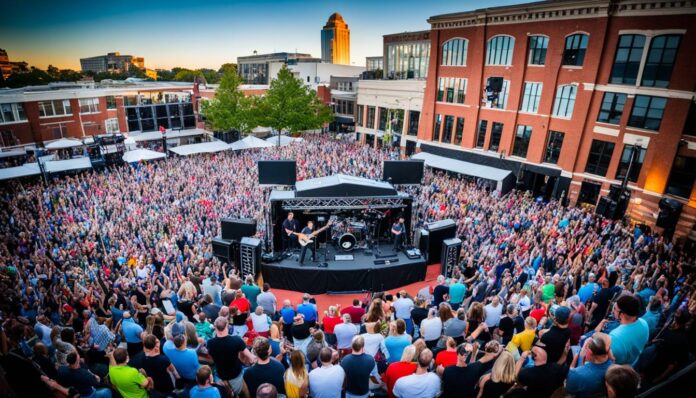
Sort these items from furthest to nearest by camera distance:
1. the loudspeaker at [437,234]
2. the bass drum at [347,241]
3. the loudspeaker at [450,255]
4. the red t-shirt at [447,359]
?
the loudspeaker at [437,234], the bass drum at [347,241], the loudspeaker at [450,255], the red t-shirt at [447,359]

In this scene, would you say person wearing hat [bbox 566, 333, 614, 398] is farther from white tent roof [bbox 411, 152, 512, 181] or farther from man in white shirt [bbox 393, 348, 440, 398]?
white tent roof [bbox 411, 152, 512, 181]

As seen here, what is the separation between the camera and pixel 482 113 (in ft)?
76.6

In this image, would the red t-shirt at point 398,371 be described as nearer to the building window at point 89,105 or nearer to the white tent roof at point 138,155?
the white tent roof at point 138,155

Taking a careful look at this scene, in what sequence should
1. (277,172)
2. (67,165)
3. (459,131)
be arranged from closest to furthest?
(277,172), (67,165), (459,131)

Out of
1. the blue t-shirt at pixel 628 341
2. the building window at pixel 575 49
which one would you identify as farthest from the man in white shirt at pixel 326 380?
the building window at pixel 575 49

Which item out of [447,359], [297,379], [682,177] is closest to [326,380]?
[297,379]

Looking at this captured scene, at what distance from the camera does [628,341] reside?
154 inches

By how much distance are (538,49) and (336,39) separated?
6090 inches

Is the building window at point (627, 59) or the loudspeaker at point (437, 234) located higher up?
the building window at point (627, 59)

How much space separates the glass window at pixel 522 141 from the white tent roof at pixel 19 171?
94.4 feet

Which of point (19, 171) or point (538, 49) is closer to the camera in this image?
point (19, 171)

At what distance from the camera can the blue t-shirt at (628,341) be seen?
12.8ft

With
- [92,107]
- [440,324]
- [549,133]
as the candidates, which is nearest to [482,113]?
[549,133]

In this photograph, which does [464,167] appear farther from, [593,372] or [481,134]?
[593,372]
